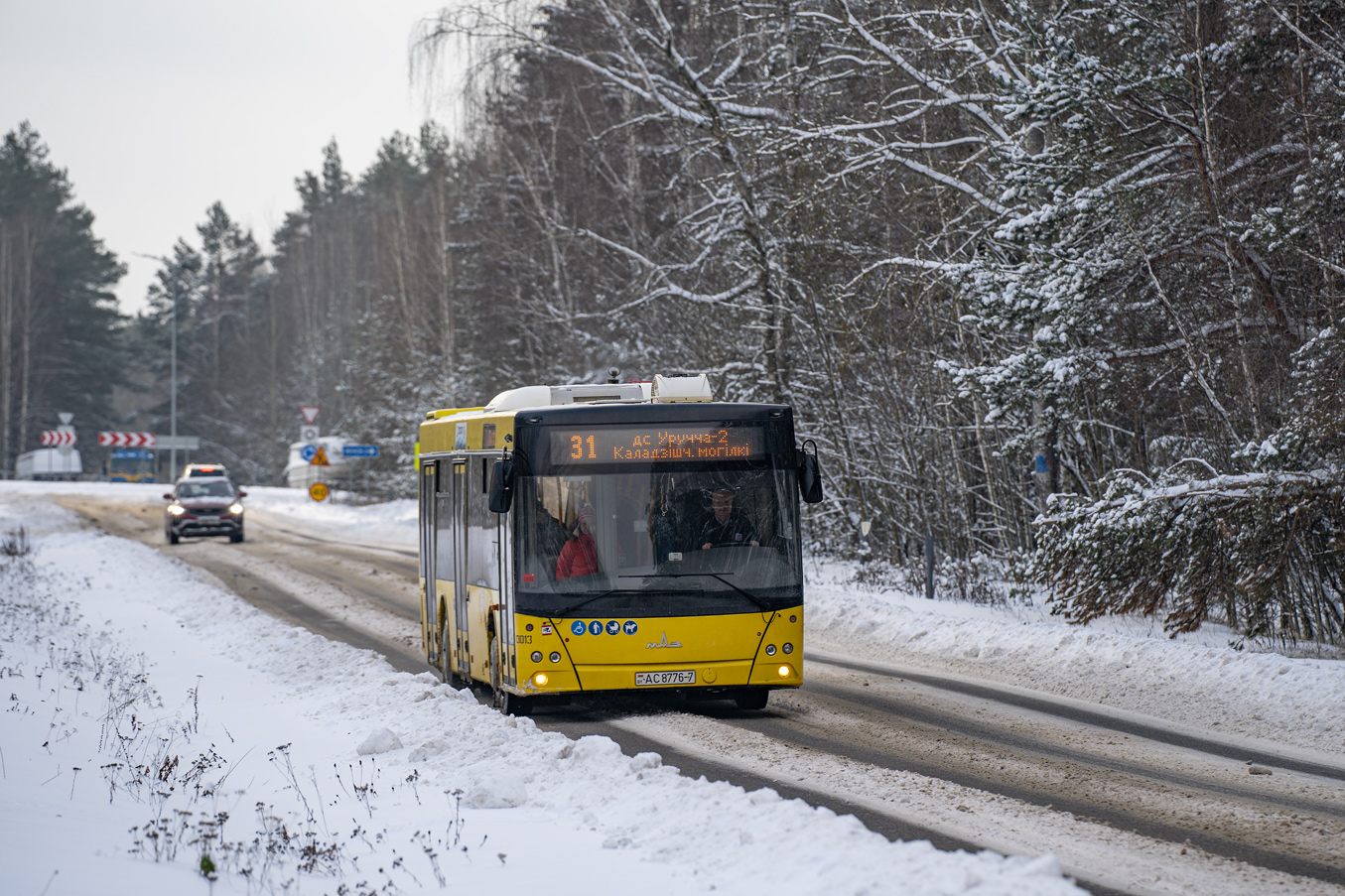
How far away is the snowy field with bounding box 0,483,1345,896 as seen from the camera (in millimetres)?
6066

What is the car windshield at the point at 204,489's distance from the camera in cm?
3812

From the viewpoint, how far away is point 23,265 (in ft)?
265

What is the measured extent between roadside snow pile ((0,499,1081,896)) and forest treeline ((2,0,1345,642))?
702 centimetres

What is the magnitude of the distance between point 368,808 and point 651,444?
4411 mm

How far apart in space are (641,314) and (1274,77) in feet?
55.2

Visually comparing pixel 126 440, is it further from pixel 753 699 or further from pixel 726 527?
pixel 726 527

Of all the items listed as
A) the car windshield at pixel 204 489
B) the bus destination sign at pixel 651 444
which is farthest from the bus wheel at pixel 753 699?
the car windshield at pixel 204 489

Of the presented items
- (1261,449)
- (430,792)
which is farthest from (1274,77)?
(430,792)

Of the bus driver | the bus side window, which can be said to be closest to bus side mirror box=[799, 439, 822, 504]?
the bus driver

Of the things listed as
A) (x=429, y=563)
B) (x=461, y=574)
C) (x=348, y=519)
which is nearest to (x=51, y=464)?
(x=348, y=519)

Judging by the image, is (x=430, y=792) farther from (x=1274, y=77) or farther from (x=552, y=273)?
(x=552, y=273)

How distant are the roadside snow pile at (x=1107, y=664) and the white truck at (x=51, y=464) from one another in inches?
2502

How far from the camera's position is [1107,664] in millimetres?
12750

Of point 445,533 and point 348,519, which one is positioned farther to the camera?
point 348,519
